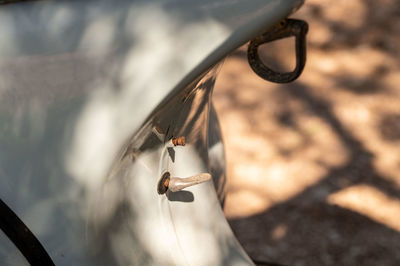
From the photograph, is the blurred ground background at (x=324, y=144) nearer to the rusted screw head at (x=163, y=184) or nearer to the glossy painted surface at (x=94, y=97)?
the rusted screw head at (x=163, y=184)

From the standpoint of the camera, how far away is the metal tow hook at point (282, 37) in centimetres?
125

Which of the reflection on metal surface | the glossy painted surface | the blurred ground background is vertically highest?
the glossy painted surface

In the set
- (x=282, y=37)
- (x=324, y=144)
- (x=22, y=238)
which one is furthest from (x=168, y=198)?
(x=324, y=144)

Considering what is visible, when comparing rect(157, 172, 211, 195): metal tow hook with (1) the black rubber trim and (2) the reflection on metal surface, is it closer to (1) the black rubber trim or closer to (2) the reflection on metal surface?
(2) the reflection on metal surface

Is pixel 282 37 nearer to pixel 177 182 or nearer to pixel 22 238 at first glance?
pixel 177 182

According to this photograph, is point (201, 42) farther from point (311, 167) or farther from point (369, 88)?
point (369, 88)

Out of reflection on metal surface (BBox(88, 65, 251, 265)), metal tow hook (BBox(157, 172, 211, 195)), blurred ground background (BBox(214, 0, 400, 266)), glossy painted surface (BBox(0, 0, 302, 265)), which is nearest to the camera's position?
glossy painted surface (BBox(0, 0, 302, 265))

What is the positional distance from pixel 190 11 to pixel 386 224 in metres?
1.77

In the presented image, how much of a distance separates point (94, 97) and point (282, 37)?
0.37m

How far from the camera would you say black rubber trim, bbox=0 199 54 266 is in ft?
4.14

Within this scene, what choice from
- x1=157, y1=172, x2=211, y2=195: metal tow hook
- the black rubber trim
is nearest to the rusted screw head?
x1=157, y1=172, x2=211, y2=195: metal tow hook

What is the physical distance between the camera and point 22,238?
1272 mm

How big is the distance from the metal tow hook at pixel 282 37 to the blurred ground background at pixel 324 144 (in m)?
1.32

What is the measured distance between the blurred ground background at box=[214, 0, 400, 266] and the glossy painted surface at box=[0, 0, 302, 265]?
4.43ft
